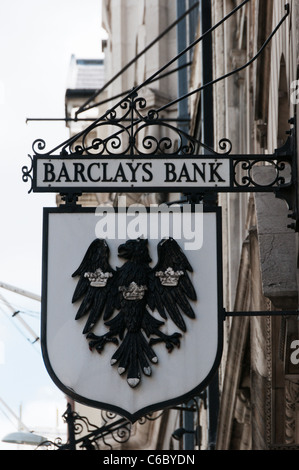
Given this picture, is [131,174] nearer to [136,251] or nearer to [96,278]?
[136,251]

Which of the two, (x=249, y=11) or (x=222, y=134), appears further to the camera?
(x=222, y=134)

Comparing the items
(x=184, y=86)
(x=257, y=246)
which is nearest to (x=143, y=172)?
(x=257, y=246)

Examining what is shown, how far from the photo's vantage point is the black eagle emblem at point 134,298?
8469 millimetres

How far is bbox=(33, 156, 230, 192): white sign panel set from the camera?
29.1ft

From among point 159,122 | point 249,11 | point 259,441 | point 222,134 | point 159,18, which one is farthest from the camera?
point 159,18

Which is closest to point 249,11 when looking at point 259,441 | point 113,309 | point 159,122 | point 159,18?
point 259,441

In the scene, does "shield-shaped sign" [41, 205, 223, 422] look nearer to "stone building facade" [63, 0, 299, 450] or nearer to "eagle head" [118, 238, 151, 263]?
"eagle head" [118, 238, 151, 263]

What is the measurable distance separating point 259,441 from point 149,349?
15.1 ft

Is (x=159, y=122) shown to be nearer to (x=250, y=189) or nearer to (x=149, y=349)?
(x=250, y=189)

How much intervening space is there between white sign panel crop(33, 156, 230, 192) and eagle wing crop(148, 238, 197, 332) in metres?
0.47

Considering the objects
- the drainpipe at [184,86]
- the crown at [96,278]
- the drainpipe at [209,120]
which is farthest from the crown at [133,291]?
the drainpipe at [184,86]

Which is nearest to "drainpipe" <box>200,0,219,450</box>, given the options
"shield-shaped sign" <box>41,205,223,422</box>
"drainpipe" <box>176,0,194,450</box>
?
"drainpipe" <box>176,0,194,450</box>

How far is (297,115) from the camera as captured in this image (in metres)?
8.66

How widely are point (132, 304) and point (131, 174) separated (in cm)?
91
